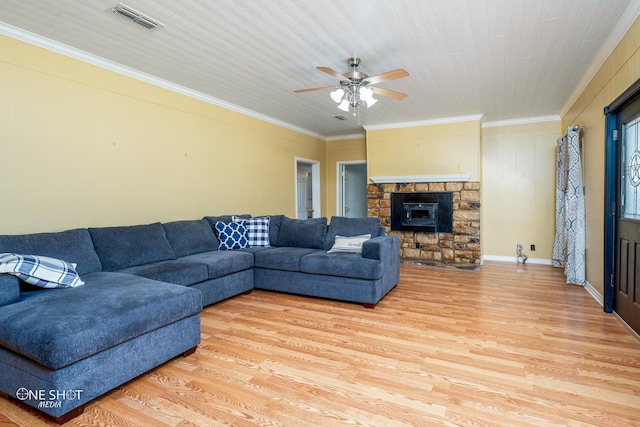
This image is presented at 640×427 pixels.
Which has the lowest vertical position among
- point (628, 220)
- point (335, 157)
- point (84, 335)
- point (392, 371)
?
point (392, 371)

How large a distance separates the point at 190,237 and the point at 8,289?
1963mm

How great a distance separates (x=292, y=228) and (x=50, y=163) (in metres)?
2.69

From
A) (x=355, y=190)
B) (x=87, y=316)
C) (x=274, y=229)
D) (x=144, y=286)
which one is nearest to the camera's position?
(x=87, y=316)

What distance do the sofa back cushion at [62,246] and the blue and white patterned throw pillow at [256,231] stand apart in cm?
189

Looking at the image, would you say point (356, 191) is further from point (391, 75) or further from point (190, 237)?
point (391, 75)

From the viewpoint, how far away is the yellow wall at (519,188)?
5988mm

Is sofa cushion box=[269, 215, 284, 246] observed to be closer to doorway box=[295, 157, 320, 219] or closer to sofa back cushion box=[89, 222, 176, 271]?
sofa back cushion box=[89, 222, 176, 271]

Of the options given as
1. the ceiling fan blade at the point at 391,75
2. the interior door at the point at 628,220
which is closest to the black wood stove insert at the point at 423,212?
the interior door at the point at 628,220

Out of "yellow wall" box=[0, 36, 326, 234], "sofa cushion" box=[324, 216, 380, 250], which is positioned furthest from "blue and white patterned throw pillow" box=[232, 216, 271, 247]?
"sofa cushion" box=[324, 216, 380, 250]

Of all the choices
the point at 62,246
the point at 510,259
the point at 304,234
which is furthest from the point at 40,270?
the point at 510,259

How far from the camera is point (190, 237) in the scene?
4039 mm

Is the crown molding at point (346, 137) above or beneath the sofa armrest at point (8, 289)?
above

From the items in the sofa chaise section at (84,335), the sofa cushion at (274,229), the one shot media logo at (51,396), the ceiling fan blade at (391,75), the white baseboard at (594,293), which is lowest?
the white baseboard at (594,293)

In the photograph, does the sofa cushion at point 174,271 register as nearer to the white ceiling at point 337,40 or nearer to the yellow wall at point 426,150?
the white ceiling at point 337,40
